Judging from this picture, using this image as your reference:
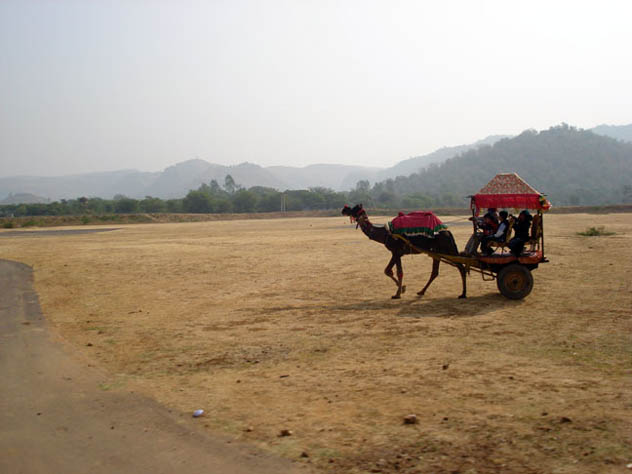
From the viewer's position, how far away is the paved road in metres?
5.04

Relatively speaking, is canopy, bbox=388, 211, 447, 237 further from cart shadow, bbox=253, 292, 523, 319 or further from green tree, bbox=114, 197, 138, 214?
green tree, bbox=114, 197, 138, 214

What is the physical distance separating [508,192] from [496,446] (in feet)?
29.8

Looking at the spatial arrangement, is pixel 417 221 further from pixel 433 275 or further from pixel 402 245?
pixel 433 275

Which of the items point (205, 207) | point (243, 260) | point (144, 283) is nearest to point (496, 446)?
point (144, 283)

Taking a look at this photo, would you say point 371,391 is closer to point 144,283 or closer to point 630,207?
point 144,283

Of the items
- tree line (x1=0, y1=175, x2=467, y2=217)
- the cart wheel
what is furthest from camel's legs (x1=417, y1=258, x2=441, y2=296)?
tree line (x1=0, y1=175, x2=467, y2=217)

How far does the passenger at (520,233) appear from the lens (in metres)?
12.7

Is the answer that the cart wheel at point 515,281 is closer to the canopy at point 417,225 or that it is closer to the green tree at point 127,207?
the canopy at point 417,225

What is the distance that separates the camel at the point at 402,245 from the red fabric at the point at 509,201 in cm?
115

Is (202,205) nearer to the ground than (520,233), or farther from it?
farther from it

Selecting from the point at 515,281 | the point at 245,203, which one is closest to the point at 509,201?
the point at 515,281

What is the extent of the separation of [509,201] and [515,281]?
1.99 m

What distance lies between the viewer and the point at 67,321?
39.4ft

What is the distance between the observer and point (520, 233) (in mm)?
12844
